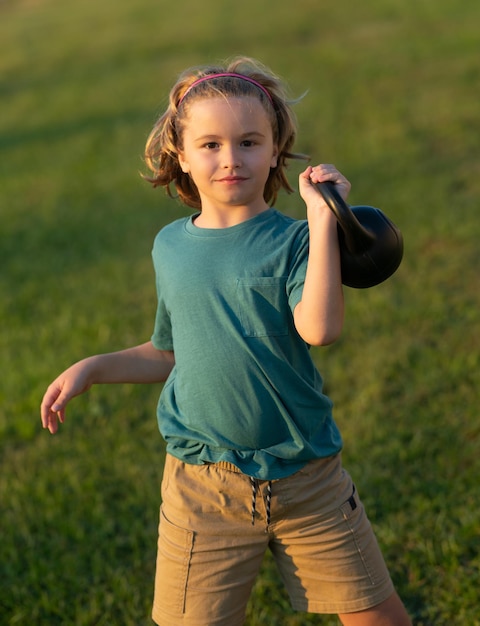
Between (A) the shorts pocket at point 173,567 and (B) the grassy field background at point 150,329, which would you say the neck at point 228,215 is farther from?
(B) the grassy field background at point 150,329

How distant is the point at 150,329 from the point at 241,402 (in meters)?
3.26

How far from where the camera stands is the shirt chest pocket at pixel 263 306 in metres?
2.11

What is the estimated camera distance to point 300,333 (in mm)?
2012

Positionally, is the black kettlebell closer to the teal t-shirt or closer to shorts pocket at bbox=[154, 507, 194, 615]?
the teal t-shirt

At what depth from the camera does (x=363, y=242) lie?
1.92 meters

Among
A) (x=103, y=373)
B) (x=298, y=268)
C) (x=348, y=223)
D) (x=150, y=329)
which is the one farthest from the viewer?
(x=150, y=329)

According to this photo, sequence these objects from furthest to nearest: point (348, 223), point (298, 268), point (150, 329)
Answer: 1. point (150, 329)
2. point (298, 268)
3. point (348, 223)

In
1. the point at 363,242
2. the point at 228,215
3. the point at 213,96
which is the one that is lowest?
the point at 363,242

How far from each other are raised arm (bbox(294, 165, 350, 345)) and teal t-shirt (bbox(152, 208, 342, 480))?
5.2 inches

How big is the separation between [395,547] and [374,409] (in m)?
1.03

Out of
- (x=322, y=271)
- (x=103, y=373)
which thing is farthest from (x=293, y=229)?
(x=103, y=373)

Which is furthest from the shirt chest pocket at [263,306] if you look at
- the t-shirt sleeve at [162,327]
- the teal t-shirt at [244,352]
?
the t-shirt sleeve at [162,327]

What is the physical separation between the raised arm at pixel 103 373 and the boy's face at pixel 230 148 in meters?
0.56

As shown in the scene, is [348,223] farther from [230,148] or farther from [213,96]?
[213,96]
